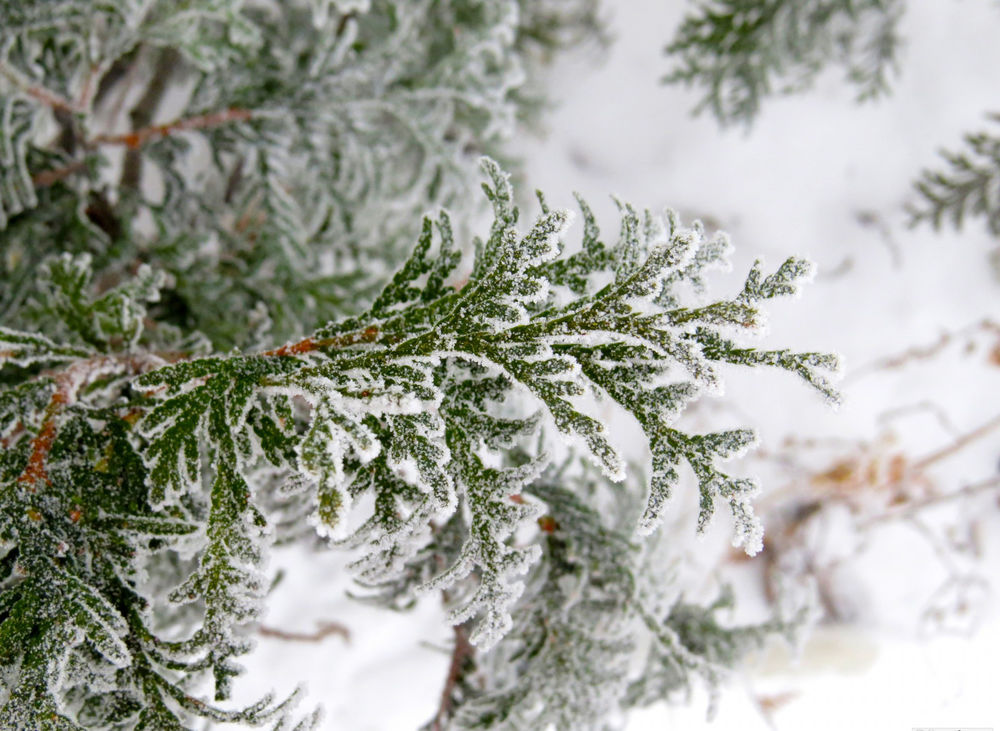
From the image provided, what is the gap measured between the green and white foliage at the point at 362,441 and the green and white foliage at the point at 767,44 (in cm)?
140

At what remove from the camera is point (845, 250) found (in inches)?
100

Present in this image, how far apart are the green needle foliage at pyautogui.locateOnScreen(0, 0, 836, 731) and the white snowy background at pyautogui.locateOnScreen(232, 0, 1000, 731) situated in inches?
49.2

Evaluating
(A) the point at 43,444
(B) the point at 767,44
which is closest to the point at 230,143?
(A) the point at 43,444

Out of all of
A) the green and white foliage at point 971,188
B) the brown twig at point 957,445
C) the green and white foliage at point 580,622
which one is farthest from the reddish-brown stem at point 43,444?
the brown twig at point 957,445

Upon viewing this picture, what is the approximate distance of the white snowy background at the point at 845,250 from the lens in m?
2.40

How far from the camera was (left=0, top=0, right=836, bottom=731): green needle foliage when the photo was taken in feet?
1.95

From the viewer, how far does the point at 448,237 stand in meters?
0.73

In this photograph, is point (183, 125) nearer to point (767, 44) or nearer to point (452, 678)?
point (452, 678)

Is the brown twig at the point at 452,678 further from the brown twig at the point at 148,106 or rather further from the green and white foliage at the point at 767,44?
the green and white foliage at the point at 767,44

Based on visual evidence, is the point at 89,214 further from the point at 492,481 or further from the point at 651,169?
the point at 651,169

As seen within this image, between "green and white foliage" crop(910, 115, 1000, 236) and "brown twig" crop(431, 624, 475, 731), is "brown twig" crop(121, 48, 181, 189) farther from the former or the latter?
"green and white foliage" crop(910, 115, 1000, 236)

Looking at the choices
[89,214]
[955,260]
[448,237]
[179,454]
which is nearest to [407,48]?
[89,214]

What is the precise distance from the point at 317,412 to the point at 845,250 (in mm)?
2416

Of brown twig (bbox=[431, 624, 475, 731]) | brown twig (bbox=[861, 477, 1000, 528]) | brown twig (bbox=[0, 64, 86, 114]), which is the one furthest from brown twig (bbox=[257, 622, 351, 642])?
brown twig (bbox=[861, 477, 1000, 528])
